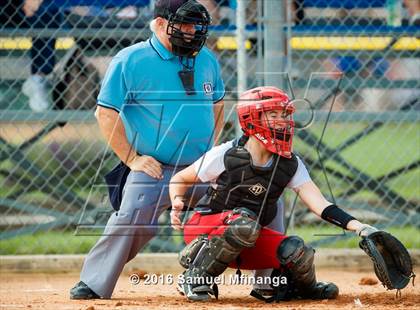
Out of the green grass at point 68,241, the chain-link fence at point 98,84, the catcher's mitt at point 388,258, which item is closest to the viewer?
the catcher's mitt at point 388,258

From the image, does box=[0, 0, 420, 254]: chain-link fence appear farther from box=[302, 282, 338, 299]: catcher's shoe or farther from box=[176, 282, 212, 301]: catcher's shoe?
box=[176, 282, 212, 301]: catcher's shoe

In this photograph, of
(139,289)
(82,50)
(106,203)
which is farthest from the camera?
(82,50)

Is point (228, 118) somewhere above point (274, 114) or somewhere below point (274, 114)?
below

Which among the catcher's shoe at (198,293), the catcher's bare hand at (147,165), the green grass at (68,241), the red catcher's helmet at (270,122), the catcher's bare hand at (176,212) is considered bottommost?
the green grass at (68,241)

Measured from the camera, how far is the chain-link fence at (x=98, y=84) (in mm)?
8203

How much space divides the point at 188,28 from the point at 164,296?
5.36ft

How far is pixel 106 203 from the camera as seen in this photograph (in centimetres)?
765

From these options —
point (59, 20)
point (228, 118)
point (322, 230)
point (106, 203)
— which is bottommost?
point (322, 230)

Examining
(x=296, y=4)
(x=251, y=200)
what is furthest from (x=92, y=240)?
(x=251, y=200)

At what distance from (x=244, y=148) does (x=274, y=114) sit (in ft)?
0.84

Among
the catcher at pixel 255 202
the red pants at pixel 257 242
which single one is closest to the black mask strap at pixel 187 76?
the catcher at pixel 255 202

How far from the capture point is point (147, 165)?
19.5 feet

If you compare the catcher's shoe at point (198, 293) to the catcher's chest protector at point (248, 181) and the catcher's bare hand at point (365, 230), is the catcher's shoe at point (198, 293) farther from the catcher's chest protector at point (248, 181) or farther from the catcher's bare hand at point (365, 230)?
the catcher's bare hand at point (365, 230)

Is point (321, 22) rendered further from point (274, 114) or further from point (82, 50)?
point (274, 114)
